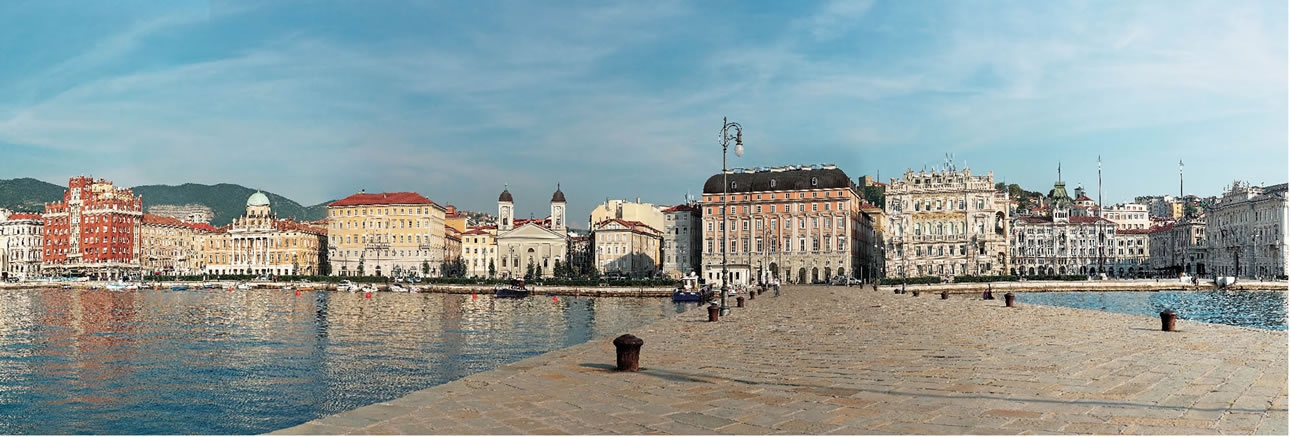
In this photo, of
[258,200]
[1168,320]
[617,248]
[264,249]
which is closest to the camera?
[1168,320]

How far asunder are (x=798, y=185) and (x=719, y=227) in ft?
34.4

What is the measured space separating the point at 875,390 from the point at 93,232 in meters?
150

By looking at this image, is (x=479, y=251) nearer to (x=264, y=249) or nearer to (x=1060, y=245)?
(x=264, y=249)

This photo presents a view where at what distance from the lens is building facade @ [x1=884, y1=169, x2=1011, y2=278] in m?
102

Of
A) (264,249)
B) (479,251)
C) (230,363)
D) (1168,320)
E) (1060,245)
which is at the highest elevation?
(1060,245)

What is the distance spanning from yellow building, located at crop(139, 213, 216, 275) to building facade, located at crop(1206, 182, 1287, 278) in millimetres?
148064

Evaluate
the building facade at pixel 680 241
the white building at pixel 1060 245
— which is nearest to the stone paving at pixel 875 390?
the building facade at pixel 680 241

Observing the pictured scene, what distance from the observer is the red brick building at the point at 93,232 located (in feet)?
438

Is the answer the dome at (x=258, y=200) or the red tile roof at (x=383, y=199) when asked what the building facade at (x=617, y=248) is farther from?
the dome at (x=258, y=200)

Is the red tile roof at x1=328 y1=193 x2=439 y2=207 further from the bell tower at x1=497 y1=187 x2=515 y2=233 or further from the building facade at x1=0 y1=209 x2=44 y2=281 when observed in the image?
the building facade at x1=0 y1=209 x2=44 y2=281

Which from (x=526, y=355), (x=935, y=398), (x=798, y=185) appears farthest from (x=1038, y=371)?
(x=798, y=185)

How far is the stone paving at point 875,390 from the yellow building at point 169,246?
468 ft

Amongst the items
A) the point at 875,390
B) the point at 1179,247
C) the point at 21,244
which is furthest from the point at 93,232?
the point at 1179,247

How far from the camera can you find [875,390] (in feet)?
37.6
